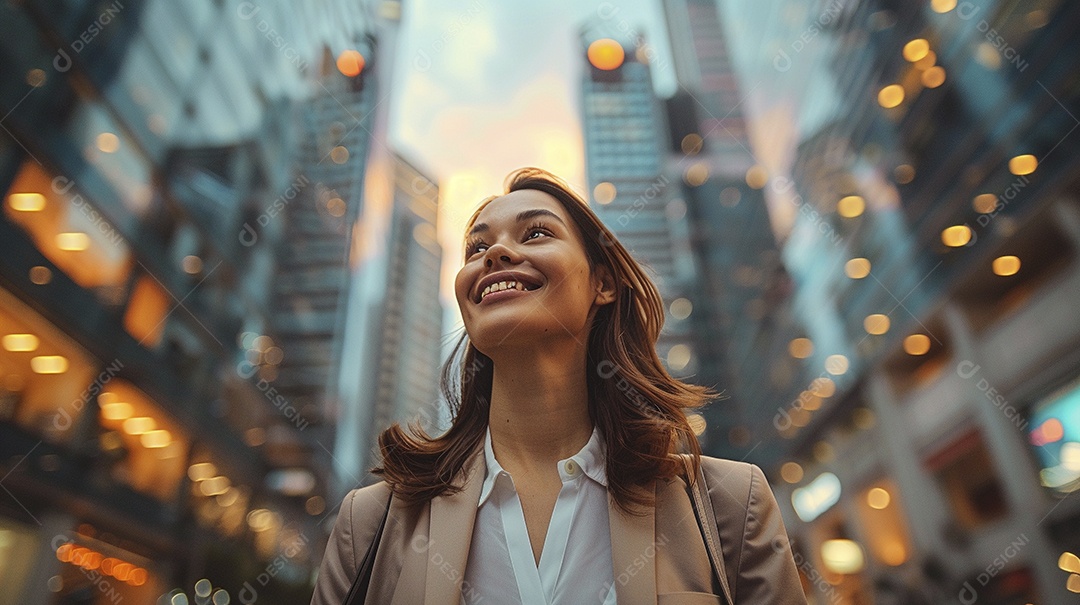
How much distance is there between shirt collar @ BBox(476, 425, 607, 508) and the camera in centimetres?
160

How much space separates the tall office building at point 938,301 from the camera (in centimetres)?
1271

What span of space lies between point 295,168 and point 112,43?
910 centimetres

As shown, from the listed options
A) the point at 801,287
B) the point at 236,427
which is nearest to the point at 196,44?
the point at 236,427

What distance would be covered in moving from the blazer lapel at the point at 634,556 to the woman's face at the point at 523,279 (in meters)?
0.48

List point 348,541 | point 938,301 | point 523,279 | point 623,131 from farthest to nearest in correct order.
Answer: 1. point 623,131
2. point 938,301
3. point 523,279
4. point 348,541

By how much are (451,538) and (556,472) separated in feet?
1.08

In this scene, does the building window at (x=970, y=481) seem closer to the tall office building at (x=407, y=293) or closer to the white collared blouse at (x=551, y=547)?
the tall office building at (x=407, y=293)

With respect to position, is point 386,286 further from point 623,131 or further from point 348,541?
point 348,541

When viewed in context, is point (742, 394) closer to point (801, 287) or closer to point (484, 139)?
point (801, 287)

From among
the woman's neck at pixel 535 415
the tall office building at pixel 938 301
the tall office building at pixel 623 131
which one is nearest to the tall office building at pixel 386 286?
the tall office building at pixel 623 131

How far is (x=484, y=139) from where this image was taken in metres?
15.2

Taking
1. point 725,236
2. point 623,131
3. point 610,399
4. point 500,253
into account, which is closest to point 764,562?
point 610,399

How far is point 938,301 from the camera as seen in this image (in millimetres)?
17125

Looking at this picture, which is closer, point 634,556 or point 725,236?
point 634,556
